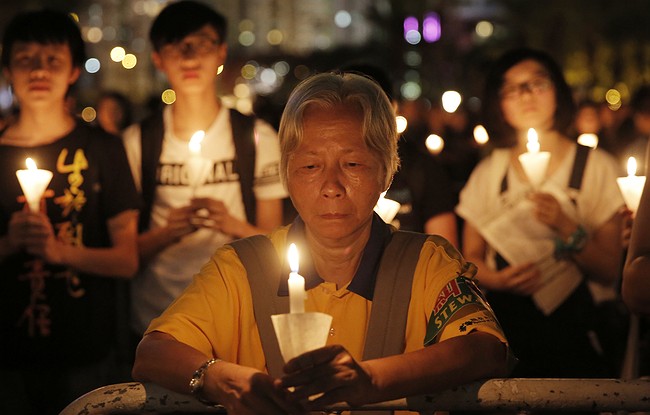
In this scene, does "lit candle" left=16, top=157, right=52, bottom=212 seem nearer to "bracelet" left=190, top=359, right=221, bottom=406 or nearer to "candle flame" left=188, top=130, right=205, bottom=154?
"candle flame" left=188, top=130, right=205, bottom=154

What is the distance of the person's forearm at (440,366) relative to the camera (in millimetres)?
2916

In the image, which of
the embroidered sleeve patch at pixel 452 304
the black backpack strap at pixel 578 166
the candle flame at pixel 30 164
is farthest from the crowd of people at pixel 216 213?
the embroidered sleeve patch at pixel 452 304

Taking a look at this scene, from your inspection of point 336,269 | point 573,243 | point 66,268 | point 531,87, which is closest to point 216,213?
point 66,268

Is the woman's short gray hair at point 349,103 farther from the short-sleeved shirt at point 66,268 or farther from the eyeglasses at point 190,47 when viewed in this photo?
the eyeglasses at point 190,47

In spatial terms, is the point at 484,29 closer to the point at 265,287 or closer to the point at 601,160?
the point at 601,160

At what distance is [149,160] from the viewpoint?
584cm

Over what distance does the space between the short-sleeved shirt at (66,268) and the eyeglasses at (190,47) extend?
2.31 ft

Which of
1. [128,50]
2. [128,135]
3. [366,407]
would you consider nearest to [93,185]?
[128,135]

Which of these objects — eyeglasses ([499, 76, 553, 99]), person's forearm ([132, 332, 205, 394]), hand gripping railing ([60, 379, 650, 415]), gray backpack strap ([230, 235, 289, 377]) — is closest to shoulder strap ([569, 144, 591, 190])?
Answer: eyeglasses ([499, 76, 553, 99])

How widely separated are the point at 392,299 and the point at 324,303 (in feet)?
0.75

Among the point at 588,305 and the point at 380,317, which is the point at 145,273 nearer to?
the point at 588,305

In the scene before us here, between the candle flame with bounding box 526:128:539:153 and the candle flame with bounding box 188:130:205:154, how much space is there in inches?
63.4

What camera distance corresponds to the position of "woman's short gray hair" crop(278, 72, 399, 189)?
343 centimetres

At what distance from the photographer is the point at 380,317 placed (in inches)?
130
